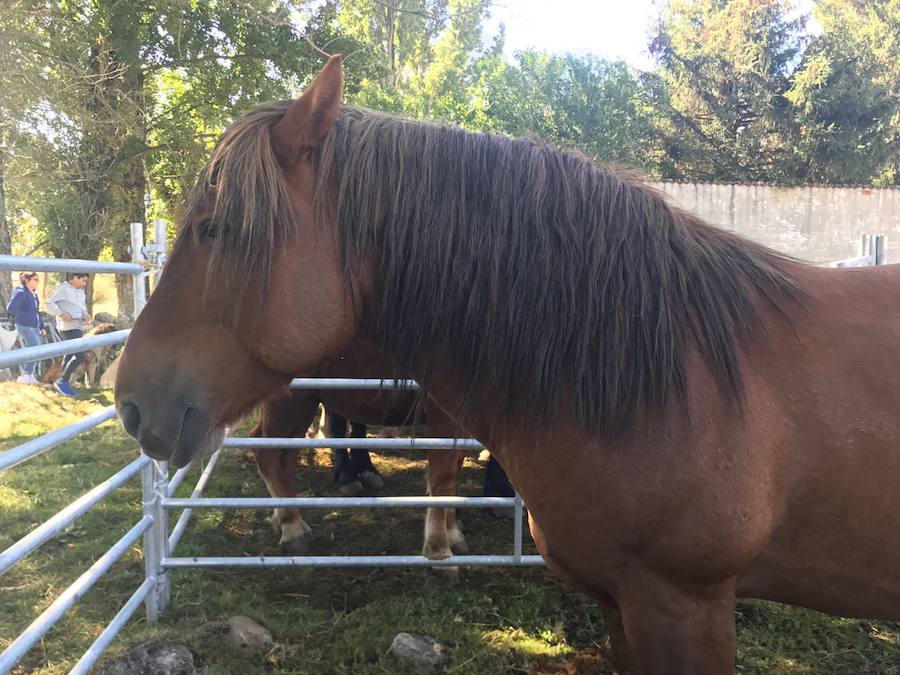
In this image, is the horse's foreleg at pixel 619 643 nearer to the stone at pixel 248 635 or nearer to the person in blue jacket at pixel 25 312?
the stone at pixel 248 635

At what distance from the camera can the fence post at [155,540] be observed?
281 cm

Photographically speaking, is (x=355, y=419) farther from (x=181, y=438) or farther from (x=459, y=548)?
(x=181, y=438)

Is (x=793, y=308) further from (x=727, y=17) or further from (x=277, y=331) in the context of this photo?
(x=727, y=17)

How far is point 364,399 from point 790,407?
270cm

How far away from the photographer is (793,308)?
155 centimetres

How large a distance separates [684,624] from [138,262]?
8.87ft

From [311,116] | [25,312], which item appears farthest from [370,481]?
[25,312]

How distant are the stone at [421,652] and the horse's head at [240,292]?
1.69 m

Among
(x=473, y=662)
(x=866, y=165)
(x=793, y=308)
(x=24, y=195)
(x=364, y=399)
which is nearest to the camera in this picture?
(x=793, y=308)

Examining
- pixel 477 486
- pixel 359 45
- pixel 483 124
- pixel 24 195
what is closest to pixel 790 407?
pixel 477 486

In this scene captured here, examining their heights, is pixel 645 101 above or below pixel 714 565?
above

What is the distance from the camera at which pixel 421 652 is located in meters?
2.60

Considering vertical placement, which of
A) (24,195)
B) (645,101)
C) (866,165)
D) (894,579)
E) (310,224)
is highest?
(645,101)

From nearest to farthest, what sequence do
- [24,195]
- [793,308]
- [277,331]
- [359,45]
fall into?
[277,331] < [793,308] < [359,45] < [24,195]
